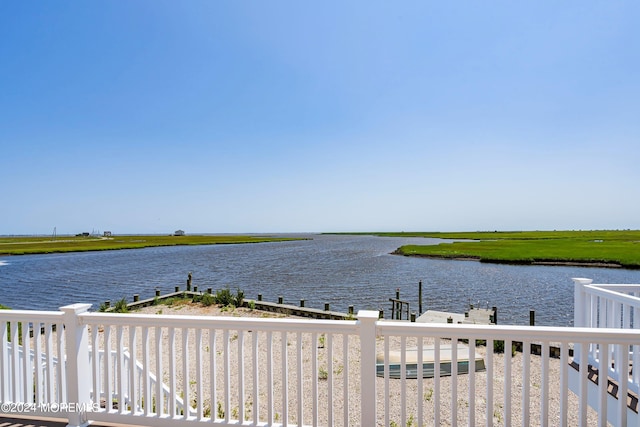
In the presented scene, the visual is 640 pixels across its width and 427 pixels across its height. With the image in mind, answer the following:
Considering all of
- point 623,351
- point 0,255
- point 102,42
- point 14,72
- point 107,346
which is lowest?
point 0,255

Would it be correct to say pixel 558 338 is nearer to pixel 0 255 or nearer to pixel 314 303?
pixel 314 303

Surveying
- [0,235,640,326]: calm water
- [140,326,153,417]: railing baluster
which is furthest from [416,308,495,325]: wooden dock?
[140,326,153,417]: railing baluster

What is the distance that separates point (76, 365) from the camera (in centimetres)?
286

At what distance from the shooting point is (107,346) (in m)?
2.86

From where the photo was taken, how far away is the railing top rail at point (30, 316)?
2881 mm

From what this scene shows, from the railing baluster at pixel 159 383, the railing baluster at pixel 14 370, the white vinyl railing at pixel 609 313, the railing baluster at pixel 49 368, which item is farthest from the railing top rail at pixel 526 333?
the railing baluster at pixel 14 370

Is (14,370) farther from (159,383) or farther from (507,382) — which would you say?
(507,382)

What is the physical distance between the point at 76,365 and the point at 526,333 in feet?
12.3

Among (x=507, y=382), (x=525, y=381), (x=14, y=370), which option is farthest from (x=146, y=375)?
(x=525, y=381)

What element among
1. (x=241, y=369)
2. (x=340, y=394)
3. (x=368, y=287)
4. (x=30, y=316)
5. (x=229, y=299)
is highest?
(x=30, y=316)

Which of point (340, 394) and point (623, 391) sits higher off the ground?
point (623, 391)

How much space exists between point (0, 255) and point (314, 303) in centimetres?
7621

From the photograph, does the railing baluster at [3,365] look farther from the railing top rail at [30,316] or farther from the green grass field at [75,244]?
the green grass field at [75,244]

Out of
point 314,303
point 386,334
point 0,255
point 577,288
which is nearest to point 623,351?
point 386,334
